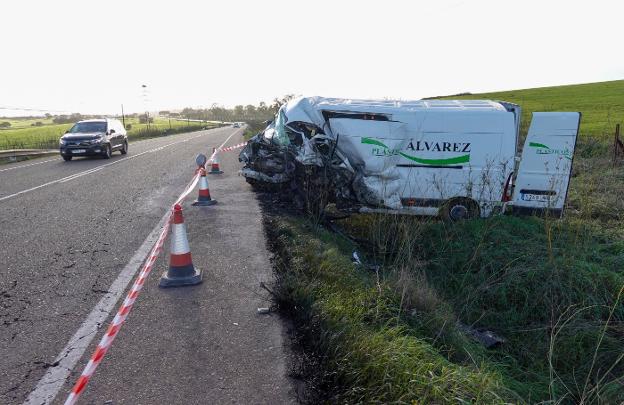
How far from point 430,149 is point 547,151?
2011mm

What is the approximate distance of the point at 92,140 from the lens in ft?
57.6

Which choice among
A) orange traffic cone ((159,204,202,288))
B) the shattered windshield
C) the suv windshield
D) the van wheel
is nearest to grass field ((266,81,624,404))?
the van wheel

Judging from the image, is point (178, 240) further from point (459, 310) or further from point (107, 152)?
point (107, 152)

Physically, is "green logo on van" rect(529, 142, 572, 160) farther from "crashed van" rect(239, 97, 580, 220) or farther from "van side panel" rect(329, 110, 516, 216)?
"van side panel" rect(329, 110, 516, 216)

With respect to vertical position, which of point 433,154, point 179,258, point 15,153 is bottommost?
point 15,153

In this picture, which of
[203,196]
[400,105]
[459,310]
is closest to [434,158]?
[400,105]

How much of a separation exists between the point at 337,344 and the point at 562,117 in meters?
6.62

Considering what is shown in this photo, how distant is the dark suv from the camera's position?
17.3 metres

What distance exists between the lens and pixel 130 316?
401 cm

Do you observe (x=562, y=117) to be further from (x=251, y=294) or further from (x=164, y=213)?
(x=164, y=213)

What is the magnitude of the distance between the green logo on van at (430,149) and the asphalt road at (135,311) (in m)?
2.37

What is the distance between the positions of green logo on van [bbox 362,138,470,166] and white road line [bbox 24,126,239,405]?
434 centimetres

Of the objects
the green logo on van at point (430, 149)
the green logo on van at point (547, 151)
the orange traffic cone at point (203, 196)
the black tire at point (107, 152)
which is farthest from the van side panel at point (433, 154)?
the black tire at point (107, 152)

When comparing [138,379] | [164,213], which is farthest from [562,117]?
[138,379]
